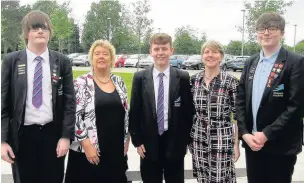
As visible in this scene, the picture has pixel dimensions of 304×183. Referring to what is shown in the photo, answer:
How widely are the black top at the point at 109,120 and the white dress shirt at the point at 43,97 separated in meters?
0.50

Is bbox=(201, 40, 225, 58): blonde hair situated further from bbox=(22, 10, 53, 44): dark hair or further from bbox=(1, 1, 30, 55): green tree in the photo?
bbox=(1, 1, 30, 55): green tree

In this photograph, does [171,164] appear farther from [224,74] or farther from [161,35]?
[161,35]

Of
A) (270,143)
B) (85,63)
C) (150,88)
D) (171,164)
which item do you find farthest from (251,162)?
(85,63)

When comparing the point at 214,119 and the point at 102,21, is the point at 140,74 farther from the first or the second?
the point at 102,21

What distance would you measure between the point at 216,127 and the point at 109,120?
3.55 feet

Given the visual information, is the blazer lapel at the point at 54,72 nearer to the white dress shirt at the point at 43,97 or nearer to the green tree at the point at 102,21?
the white dress shirt at the point at 43,97

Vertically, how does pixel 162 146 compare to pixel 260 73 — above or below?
below

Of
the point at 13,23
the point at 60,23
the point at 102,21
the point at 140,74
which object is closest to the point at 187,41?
the point at 102,21

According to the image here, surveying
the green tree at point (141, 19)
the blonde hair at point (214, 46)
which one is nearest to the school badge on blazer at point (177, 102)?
the blonde hair at point (214, 46)

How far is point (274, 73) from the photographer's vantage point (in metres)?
3.41

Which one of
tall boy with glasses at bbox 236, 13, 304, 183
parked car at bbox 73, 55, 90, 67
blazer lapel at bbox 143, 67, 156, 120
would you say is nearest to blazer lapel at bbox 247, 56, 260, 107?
tall boy with glasses at bbox 236, 13, 304, 183

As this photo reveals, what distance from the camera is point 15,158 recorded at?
3.37m

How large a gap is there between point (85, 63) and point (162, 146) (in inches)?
1162

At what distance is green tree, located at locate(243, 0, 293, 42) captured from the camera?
30.0 metres
